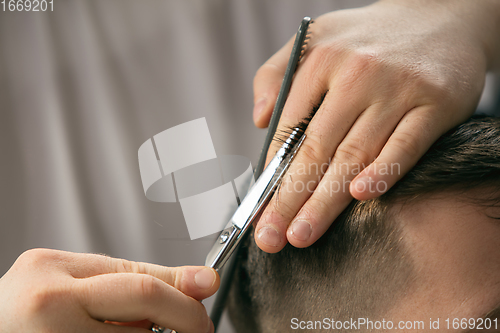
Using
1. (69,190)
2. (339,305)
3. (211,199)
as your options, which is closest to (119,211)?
(69,190)

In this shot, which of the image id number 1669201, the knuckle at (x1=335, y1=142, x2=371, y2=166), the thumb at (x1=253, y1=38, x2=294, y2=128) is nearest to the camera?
the knuckle at (x1=335, y1=142, x2=371, y2=166)

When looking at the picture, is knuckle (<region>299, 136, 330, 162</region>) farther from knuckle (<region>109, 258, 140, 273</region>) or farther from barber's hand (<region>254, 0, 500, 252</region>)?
knuckle (<region>109, 258, 140, 273</region>)

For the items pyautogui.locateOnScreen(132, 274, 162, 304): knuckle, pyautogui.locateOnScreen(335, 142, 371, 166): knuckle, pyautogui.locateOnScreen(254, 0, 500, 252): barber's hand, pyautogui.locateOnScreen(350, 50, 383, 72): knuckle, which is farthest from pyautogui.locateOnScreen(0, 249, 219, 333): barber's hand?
pyautogui.locateOnScreen(350, 50, 383, 72): knuckle

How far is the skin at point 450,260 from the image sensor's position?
0.37 metres

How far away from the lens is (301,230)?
0.41m

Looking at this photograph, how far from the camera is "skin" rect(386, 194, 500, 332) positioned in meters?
0.37

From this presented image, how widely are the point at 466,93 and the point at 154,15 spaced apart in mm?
727

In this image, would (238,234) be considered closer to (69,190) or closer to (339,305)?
(339,305)

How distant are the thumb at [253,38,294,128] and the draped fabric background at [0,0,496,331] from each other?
7.3 inches

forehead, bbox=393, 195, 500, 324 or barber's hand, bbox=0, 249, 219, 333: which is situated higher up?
barber's hand, bbox=0, 249, 219, 333

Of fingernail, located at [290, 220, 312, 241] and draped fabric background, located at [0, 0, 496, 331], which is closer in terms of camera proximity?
fingernail, located at [290, 220, 312, 241]

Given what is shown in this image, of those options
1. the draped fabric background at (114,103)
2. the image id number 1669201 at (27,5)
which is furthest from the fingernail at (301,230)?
the image id number 1669201 at (27,5)
